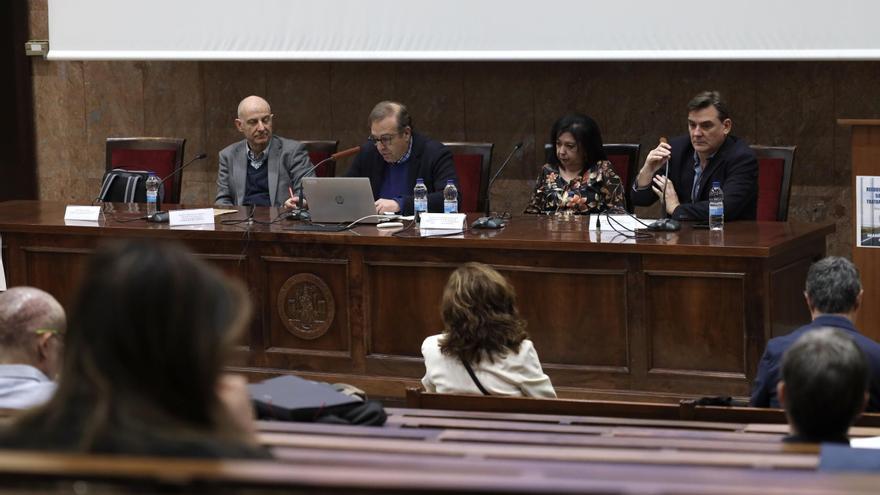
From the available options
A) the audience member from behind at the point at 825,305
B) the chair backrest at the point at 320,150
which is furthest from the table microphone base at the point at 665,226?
the chair backrest at the point at 320,150

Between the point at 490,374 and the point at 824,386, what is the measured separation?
57.7 inches

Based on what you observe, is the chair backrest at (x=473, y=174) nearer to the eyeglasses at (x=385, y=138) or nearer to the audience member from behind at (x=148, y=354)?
the eyeglasses at (x=385, y=138)

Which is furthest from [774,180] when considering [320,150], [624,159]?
[320,150]

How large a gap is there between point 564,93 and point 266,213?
85.4 inches

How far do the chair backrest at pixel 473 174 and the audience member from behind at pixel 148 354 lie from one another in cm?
478

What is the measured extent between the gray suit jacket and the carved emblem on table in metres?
1.17

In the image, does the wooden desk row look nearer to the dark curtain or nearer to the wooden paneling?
the wooden paneling

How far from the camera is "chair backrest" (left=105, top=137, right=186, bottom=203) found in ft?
22.7

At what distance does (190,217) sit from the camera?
570 centimetres

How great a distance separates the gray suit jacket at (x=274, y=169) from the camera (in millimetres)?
6527

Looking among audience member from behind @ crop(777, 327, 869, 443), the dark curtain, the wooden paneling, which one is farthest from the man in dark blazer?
the dark curtain

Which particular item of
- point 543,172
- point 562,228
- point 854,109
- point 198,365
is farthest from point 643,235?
point 198,365
